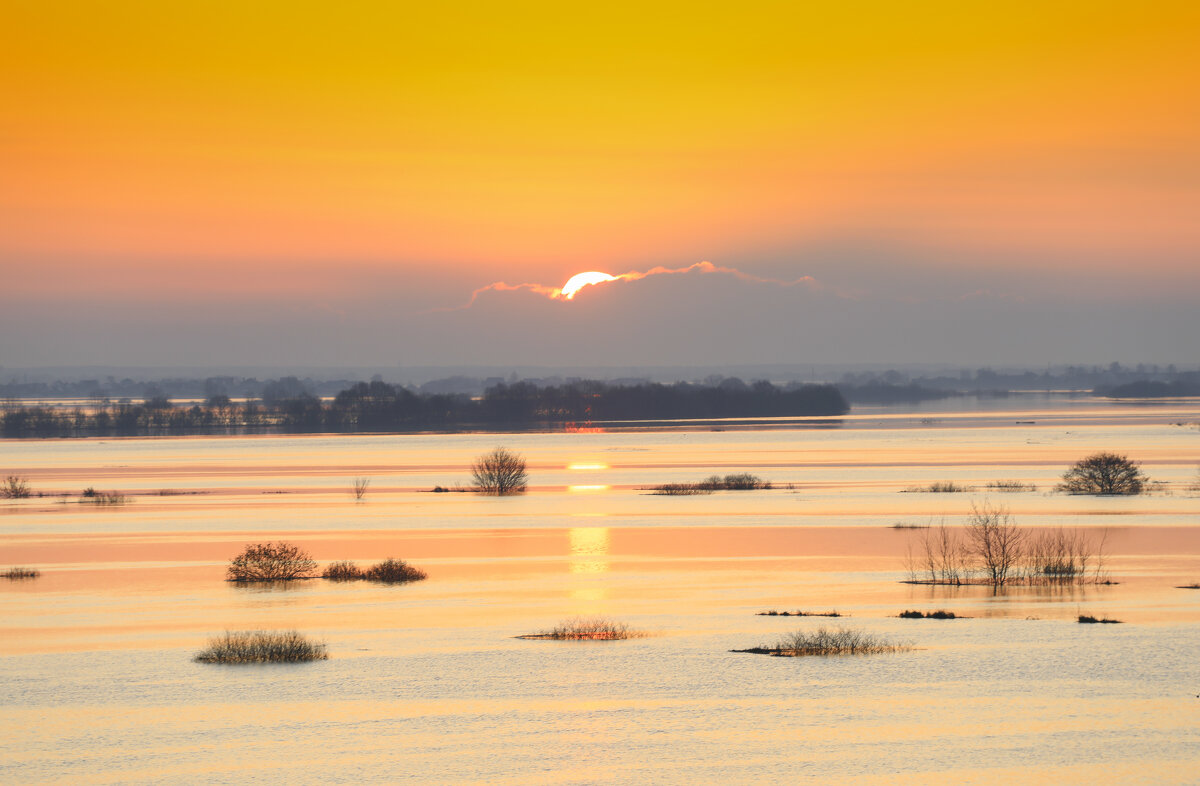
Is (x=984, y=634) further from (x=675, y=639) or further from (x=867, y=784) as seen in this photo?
(x=867, y=784)

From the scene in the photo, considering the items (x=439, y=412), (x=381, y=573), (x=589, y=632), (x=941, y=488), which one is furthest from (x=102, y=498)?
(x=439, y=412)

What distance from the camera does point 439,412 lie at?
133 metres

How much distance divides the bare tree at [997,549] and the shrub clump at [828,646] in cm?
700

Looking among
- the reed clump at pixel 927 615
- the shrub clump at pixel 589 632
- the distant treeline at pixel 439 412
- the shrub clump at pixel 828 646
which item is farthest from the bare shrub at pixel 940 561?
the distant treeline at pixel 439 412

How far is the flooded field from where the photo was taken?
1209cm

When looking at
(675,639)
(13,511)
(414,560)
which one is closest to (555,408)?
(13,511)

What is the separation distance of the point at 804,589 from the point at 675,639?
18.0 feet

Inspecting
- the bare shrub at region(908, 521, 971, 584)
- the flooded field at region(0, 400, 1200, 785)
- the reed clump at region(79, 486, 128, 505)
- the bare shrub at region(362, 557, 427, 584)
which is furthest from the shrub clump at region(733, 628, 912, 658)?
the reed clump at region(79, 486, 128, 505)

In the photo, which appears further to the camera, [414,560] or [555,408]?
[555,408]

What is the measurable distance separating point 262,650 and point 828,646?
Answer: 27.1 feet

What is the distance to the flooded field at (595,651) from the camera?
12.1 metres

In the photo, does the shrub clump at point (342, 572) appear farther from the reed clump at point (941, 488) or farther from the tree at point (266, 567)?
the reed clump at point (941, 488)

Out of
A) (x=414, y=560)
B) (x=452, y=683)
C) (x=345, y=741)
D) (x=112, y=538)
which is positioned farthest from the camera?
(x=112, y=538)

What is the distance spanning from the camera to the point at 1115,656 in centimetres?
1602
